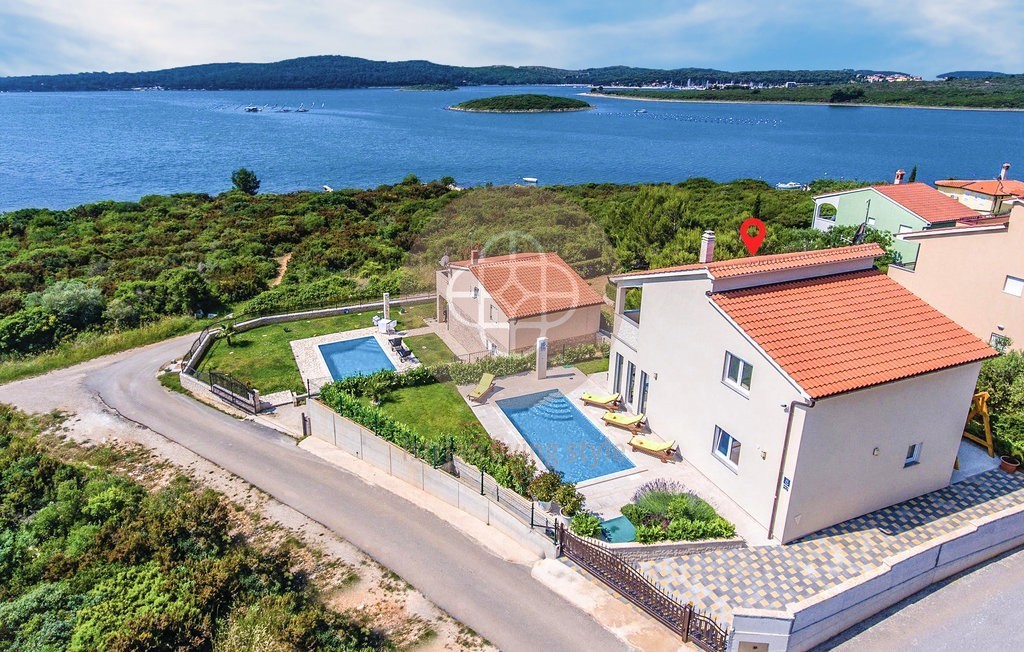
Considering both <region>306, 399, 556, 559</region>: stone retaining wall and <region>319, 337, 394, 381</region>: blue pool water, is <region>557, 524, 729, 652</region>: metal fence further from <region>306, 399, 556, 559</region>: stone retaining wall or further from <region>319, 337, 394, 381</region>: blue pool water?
<region>319, 337, 394, 381</region>: blue pool water

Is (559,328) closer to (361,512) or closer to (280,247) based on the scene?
(361,512)

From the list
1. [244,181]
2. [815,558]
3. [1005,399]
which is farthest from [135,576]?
[244,181]

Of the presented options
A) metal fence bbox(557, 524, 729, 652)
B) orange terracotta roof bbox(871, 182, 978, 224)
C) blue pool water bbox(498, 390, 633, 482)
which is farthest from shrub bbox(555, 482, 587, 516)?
orange terracotta roof bbox(871, 182, 978, 224)

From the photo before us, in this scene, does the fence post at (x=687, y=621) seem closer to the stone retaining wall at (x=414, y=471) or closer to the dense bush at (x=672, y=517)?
the dense bush at (x=672, y=517)

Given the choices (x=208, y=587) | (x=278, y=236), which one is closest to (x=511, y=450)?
(x=208, y=587)

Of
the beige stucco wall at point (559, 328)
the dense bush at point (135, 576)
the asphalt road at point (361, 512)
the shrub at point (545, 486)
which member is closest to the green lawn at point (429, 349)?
the beige stucco wall at point (559, 328)

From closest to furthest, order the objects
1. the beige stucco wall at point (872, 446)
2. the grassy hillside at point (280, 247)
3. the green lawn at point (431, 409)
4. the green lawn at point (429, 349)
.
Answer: the beige stucco wall at point (872, 446), the green lawn at point (431, 409), the green lawn at point (429, 349), the grassy hillside at point (280, 247)

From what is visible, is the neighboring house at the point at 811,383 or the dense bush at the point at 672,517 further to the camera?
the dense bush at the point at 672,517
